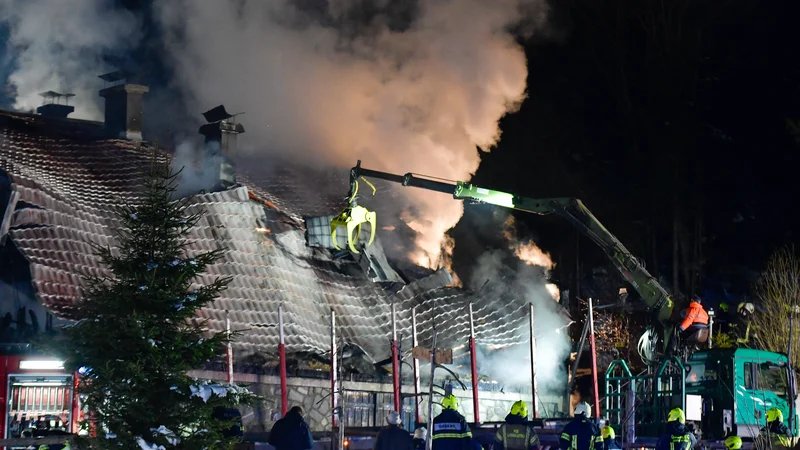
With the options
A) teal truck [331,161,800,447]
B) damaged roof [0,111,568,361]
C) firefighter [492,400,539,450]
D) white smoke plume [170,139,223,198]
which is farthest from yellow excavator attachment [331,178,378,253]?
firefighter [492,400,539,450]

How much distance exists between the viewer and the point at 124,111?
29250mm

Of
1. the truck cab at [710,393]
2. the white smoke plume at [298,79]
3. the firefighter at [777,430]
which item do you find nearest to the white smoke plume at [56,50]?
the white smoke plume at [298,79]

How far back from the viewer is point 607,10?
1880 inches

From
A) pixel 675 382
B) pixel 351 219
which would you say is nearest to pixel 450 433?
pixel 675 382

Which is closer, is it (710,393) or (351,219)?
(710,393)

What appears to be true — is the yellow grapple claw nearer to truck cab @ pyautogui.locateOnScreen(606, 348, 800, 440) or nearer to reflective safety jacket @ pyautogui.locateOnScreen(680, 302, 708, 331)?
truck cab @ pyautogui.locateOnScreen(606, 348, 800, 440)

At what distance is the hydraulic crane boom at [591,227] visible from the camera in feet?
72.8

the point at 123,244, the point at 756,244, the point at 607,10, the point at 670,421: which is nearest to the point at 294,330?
the point at 670,421

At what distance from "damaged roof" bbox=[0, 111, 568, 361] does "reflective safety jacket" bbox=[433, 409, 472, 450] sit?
8.29 meters

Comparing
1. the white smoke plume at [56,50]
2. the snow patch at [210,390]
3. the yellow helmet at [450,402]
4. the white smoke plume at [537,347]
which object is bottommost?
the yellow helmet at [450,402]

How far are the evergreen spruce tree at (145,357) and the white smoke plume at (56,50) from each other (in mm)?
26493

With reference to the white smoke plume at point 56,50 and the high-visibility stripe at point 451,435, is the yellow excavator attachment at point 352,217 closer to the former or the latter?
the high-visibility stripe at point 451,435

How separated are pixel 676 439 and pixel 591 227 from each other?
7.78 m

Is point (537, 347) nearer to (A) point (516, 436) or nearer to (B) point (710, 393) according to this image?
(B) point (710, 393)
